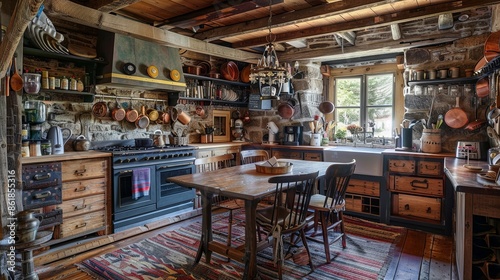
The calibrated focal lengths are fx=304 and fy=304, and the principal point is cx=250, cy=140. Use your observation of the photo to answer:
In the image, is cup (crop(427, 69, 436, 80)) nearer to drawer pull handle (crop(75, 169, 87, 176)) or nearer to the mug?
the mug

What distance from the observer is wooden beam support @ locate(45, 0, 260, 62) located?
279 centimetres

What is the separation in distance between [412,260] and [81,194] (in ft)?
10.6

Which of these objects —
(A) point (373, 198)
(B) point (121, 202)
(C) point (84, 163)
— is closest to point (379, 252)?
(A) point (373, 198)

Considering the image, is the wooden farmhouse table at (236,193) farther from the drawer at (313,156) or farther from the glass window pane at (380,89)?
the glass window pane at (380,89)

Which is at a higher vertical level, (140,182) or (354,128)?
(354,128)

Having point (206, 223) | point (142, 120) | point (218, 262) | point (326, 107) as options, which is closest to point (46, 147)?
point (142, 120)

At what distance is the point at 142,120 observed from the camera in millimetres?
4086

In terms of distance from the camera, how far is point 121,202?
3.35m

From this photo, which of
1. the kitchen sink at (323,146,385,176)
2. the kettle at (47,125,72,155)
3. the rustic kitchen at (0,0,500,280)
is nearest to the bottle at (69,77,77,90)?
the rustic kitchen at (0,0,500,280)

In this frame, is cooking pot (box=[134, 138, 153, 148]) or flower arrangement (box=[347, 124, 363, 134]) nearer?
cooking pot (box=[134, 138, 153, 148])

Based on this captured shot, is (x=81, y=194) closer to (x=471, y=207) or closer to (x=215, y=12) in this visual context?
(x=215, y=12)

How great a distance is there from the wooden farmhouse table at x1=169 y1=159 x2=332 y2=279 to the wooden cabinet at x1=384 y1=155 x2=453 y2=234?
1.35 meters

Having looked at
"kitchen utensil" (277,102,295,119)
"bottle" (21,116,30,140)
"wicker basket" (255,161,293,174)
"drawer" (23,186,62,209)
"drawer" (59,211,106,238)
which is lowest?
"drawer" (59,211,106,238)

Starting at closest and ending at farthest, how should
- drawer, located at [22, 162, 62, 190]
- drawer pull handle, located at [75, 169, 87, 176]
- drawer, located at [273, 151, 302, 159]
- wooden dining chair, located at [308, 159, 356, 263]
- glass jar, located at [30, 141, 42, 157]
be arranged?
wooden dining chair, located at [308, 159, 356, 263] < drawer, located at [22, 162, 62, 190] < glass jar, located at [30, 141, 42, 157] < drawer pull handle, located at [75, 169, 87, 176] < drawer, located at [273, 151, 302, 159]
